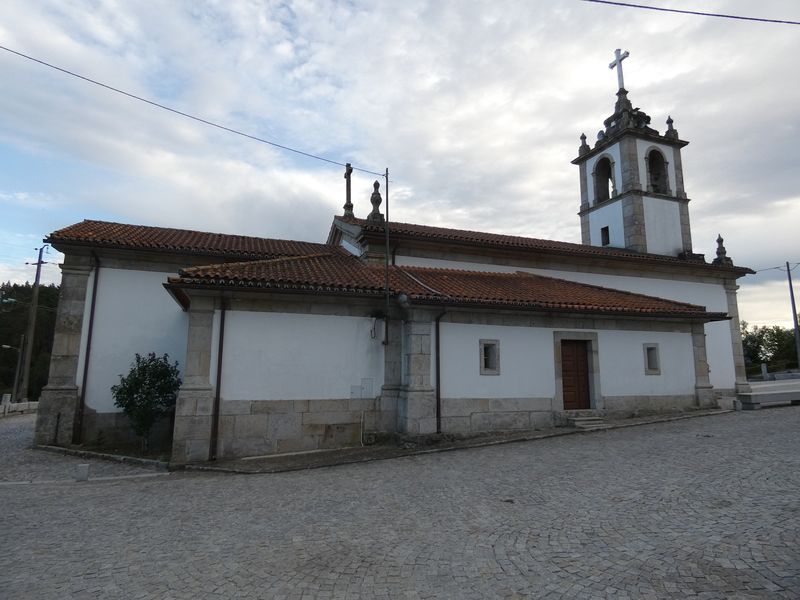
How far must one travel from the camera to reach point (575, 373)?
1312 cm

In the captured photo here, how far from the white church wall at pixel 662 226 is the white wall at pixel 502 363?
1172 cm

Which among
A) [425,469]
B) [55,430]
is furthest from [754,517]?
[55,430]

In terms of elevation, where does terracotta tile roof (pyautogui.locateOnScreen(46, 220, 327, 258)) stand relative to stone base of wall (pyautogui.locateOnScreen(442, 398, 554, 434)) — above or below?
above

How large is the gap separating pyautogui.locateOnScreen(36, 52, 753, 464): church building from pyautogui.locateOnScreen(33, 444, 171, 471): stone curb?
0.93 feet

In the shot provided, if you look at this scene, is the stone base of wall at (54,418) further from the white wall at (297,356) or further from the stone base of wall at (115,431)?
the white wall at (297,356)

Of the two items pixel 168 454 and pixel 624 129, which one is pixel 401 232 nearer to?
pixel 168 454

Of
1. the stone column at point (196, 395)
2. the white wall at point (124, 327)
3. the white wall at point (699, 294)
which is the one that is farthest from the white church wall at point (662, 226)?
the white wall at point (124, 327)

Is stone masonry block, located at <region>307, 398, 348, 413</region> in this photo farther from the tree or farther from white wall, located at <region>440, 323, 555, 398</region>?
the tree

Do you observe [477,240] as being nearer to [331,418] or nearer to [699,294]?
[331,418]

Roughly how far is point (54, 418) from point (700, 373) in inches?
704

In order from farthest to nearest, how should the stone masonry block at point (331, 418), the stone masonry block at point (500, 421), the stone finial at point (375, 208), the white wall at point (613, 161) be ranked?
the white wall at point (613, 161)
the stone finial at point (375, 208)
the stone masonry block at point (500, 421)
the stone masonry block at point (331, 418)

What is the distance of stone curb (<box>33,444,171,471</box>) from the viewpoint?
380 inches

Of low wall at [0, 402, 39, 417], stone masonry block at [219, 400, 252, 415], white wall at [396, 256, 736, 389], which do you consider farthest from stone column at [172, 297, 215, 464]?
low wall at [0, 402, 39, 417]

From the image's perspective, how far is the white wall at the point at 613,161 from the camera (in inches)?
866
